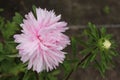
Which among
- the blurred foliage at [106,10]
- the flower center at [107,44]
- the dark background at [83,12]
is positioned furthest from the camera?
the blurred foliage at [106,10]

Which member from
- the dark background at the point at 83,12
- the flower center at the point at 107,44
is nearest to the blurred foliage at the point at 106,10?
the dark background at the point at 83,12

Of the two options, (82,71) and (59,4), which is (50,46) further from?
(59,4)

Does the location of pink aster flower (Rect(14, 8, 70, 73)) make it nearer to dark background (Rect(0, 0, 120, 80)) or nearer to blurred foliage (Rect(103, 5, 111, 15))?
dark background (Rect(0, 0, 120, 80))

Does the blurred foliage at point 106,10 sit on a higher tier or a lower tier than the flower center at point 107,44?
higher

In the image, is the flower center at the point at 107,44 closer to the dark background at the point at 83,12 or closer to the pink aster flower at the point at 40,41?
the pink aster flower at the point at 40,41

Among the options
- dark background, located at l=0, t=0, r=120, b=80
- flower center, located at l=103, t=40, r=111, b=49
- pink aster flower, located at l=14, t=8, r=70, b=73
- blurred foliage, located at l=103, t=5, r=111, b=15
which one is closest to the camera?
pink aster flower, located at l=14, t=8, r=70, b=73

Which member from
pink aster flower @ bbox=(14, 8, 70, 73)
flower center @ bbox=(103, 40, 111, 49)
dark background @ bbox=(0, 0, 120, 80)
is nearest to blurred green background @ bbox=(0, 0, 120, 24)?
dark background @ bbox=(0, 0, 120, 80)

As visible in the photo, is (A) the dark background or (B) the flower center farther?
(A) the dark background
